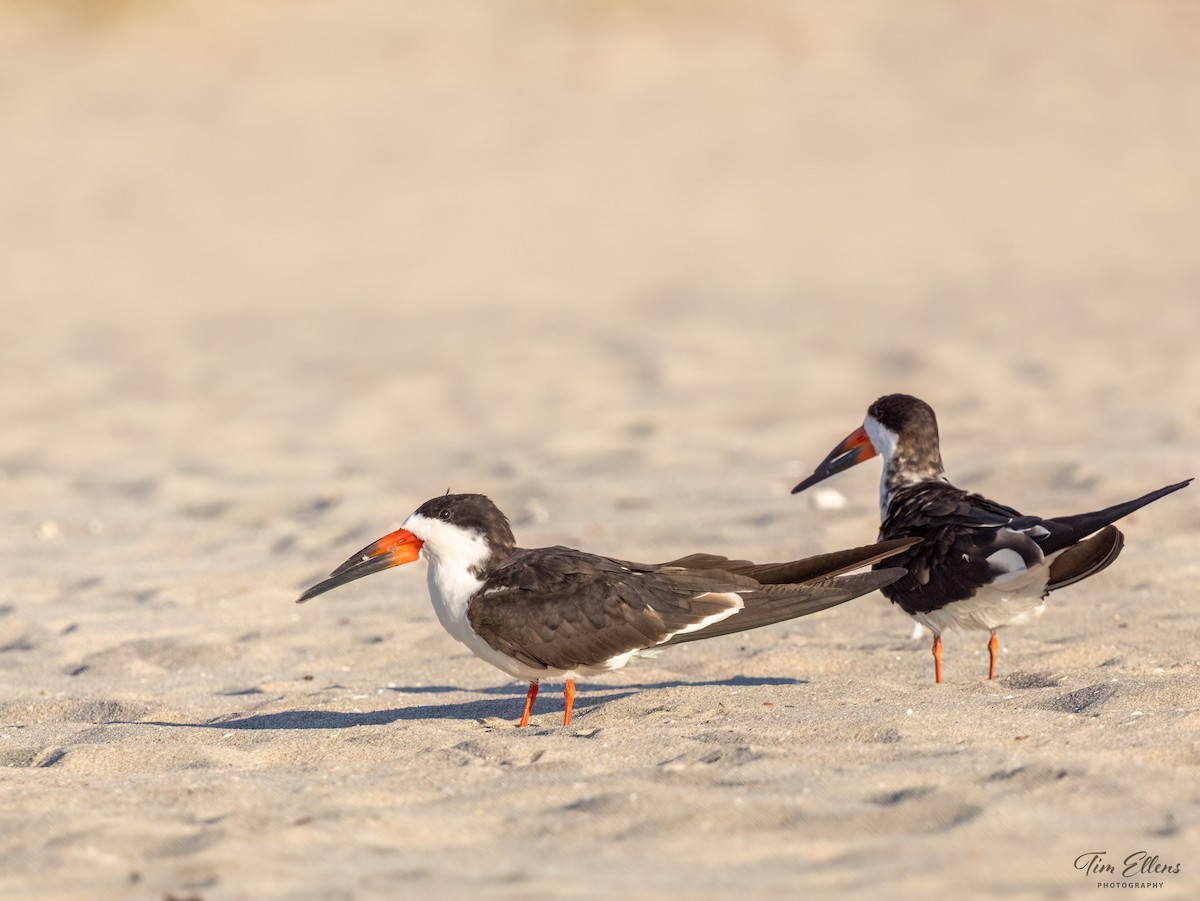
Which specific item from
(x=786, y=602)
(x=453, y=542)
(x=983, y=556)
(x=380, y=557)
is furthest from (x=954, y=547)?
(x=380, y=557)

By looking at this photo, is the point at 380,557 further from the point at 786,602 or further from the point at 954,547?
the point at 954,547

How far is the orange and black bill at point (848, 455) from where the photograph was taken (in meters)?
6.70

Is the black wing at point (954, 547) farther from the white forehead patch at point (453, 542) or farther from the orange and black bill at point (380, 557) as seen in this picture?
the orange and black bill at point (380, 557)

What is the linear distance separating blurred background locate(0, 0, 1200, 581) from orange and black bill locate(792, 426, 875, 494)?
178 centimetres

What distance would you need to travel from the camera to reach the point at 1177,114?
75.9ft

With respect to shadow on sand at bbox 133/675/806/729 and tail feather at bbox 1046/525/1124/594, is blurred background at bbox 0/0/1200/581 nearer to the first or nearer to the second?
shadow on sand at bbox 133/675/806/729

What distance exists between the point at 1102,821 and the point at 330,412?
27.8 feet

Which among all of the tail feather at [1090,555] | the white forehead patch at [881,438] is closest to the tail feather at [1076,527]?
the tail feather at [1090,555]

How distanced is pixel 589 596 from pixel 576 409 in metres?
6.19

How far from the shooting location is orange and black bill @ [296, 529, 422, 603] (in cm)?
546

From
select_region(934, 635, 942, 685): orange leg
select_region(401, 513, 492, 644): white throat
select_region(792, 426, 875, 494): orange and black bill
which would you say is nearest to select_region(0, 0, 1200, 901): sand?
select_region(934, 635, 942, 685): orange leg

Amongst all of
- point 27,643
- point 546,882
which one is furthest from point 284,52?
point 546,882

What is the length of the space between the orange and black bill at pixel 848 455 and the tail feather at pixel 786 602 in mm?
1569
